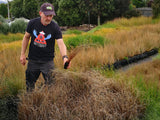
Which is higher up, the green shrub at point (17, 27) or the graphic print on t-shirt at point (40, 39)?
the graphic print on t-shirt at point (40, 39)

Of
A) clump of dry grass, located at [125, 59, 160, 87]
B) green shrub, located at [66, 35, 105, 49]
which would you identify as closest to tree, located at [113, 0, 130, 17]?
green shrub, located at [66, 35, 105, 49]

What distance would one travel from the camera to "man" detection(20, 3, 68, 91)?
9.98ft

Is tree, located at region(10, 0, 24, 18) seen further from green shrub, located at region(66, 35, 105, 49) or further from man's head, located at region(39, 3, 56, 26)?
man's head, located at region(39, 3, 56, 26)

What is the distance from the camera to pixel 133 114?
122 inches

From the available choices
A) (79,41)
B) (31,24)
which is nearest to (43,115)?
(31,24)

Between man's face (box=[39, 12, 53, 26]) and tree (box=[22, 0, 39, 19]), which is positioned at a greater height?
tree (box=[22, 0, 39, 19])

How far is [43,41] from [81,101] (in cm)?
101

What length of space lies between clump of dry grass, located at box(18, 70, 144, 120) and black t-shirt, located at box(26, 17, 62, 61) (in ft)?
1.29

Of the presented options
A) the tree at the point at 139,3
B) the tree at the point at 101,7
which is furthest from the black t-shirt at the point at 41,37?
the tree at the point at 139,3

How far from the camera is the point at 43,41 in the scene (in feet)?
10.2

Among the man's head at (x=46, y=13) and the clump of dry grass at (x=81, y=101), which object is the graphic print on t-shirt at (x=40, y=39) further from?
the clump of dry grass at (x=81, y=101)

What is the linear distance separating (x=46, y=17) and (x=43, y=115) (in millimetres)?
1320

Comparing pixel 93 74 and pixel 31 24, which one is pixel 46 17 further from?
pixel 93 74

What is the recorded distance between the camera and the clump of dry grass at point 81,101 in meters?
2.81
